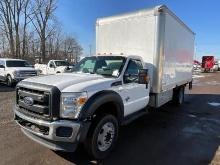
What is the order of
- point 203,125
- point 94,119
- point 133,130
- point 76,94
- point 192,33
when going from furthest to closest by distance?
point 192,33 < point 203,125 < point 133,130 < point 94,119 < point 76,94

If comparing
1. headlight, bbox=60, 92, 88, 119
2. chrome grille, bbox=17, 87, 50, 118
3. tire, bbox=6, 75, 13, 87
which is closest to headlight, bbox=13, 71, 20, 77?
tire, bbox=6, 75, 13, 87

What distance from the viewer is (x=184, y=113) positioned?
30.0 feet

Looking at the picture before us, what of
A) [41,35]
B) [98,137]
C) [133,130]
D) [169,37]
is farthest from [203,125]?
[41,35]

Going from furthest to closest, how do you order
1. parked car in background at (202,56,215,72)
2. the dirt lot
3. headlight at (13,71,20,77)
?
parked car in background at (202,56,215,72) < headlight at (13,71,20,77) < the dirt lot

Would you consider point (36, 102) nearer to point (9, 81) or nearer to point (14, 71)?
point (14, 71)

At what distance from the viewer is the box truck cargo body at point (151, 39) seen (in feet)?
22.8

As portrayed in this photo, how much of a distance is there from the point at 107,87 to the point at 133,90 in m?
1.11

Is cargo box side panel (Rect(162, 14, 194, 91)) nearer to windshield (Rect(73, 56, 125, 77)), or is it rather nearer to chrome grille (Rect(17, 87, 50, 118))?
windshield (Rect(73, 56, 125, 77))

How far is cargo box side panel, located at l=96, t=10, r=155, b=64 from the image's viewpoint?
7.01 meters

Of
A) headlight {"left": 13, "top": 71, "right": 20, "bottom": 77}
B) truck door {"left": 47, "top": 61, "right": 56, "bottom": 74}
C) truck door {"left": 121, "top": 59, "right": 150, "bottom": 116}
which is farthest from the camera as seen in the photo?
truck door {"left": 47, "top": 61, "right": 56, "bottom": 74}

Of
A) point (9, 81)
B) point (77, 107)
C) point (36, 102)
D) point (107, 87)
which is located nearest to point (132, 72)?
point (107, 87)

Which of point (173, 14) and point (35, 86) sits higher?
point (173, 14)

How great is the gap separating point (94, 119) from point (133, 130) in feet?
7.77

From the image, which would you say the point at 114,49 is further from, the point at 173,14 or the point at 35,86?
the point at 35,86
